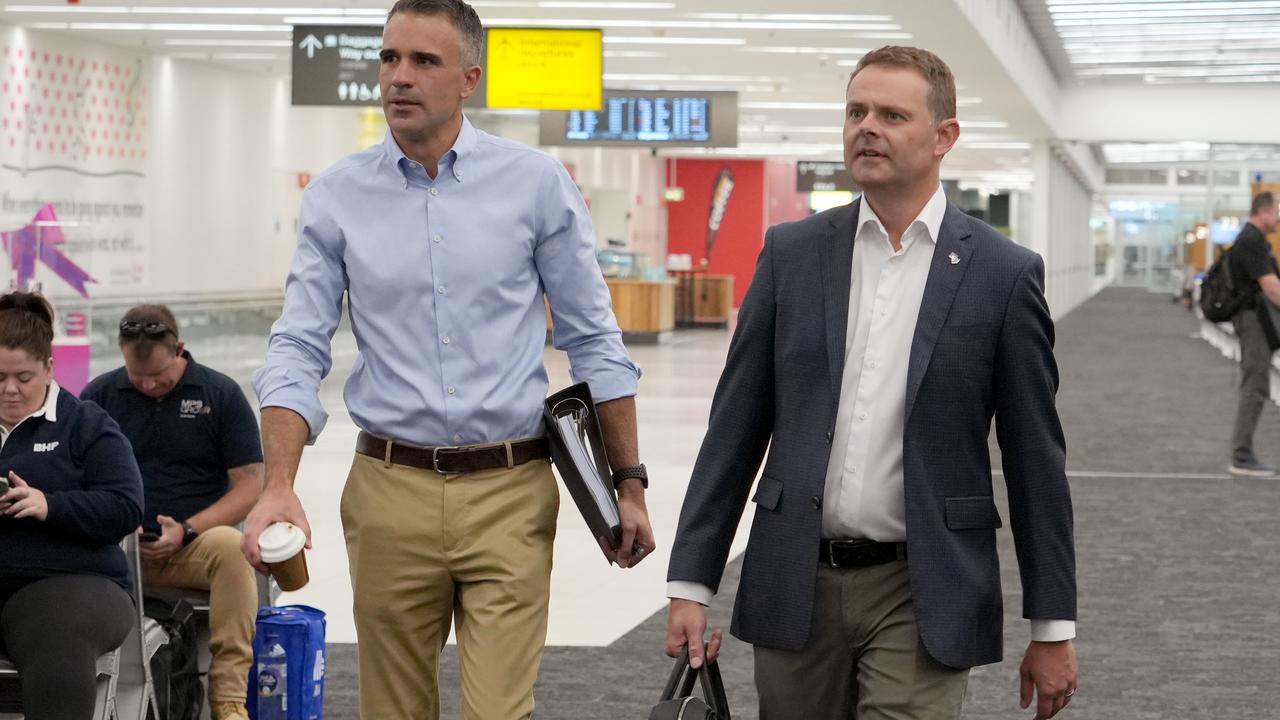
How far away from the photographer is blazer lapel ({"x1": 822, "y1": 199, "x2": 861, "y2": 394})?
2.34 meters

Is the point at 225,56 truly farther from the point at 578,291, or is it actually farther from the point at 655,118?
the point at 578,291

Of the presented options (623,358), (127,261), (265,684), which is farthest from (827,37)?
(623,358)

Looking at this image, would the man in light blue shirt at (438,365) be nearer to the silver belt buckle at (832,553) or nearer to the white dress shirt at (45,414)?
the silver belt buckle at (832,553)

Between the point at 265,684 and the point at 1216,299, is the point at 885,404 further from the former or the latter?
the point at 1216,299

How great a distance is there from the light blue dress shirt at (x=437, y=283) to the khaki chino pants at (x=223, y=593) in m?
1.71

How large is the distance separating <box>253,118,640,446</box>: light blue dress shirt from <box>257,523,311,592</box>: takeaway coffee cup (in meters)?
0.32

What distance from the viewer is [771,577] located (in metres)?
2.35

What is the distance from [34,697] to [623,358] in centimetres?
148

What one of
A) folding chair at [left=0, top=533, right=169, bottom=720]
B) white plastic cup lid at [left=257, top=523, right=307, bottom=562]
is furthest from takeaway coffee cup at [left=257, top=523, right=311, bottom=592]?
folding chair at [left=0, top=533, right=169, bottom=720]

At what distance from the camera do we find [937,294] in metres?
2.32

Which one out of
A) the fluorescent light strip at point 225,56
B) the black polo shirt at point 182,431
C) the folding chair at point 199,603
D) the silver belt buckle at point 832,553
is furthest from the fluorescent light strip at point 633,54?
the silver belt buckle at point 832,553

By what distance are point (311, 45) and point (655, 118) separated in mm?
4880

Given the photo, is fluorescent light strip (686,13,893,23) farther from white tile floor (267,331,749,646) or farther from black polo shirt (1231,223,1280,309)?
black polo shirt (1231,223,1280,309)

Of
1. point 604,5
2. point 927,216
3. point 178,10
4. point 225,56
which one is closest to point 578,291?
point 927,216
